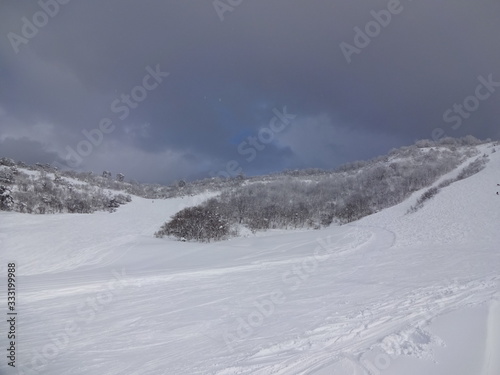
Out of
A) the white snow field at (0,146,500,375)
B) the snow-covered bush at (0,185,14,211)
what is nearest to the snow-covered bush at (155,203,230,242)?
the white snow field at (0,146,500,375)

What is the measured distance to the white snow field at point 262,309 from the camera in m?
4.44

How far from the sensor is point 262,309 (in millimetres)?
6875

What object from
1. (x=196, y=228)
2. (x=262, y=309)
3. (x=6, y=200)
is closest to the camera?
(x=262, y=309)

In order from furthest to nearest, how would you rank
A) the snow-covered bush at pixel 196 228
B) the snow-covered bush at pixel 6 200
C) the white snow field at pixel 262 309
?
1. the snow-covered bush at pixel 6 200
2. the snow-covered bush at pixel 196 228
3. the white snow field at pixel 262 309

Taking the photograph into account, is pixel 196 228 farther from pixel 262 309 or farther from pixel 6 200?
pixel 6 200

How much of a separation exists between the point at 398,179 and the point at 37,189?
48638 mm

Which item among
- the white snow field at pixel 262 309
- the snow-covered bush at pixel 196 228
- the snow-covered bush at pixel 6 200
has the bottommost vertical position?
the white snow field at pixel 262 309

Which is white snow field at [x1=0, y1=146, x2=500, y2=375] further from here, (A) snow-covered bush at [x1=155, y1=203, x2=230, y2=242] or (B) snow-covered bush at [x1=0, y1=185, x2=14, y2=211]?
(B) snow-covered bush at [x1=0, y1=185, x2=14, y2=211]

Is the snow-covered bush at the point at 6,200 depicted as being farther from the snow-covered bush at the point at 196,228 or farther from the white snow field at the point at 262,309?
the snow-covered bush at the point at 196,228

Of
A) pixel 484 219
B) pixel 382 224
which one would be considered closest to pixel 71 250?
pixel 382 224

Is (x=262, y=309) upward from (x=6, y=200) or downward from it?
downward

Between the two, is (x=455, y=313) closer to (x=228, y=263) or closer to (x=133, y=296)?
(x=133, y=296)

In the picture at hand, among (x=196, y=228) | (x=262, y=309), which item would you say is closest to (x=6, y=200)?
(x=196, y=228)

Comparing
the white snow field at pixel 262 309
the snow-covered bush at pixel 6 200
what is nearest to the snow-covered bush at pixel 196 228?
the white snow field at pixel 262 309
